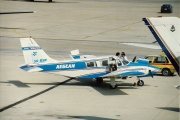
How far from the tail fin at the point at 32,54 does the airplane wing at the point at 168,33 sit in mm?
12940

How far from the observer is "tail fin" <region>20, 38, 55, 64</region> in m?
38.3

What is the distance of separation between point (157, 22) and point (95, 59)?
12495 mm

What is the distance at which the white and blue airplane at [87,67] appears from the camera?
37719 millimetres

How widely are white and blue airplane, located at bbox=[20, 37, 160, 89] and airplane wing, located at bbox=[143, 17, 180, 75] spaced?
1070cm

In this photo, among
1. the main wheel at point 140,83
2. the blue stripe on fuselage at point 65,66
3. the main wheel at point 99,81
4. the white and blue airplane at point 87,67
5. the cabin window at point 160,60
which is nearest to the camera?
the white and blue airplane at point 87,67

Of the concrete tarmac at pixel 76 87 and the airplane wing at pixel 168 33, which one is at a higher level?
the airplane wing at pixel 168 33

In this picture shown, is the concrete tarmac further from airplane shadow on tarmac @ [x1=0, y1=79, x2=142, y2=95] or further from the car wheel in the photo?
the car wheel

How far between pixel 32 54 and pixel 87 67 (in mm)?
4000

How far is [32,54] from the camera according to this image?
3856cm

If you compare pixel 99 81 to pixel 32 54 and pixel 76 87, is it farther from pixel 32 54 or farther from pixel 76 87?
pixel 32 54

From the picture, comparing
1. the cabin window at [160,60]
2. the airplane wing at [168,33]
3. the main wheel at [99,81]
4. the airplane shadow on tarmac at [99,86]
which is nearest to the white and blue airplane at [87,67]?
the airplane shadow on tarmac at [99,86]

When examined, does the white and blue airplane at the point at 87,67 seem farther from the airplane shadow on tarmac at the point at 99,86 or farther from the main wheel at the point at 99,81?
the main wheel at the point at 99,81

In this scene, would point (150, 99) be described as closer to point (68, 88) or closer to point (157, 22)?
point (68, 88)

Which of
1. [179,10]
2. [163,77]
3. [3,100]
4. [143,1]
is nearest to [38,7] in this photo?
[179,10]
